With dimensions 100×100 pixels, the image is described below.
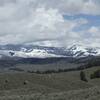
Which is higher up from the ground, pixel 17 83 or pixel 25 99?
pixel 17 83

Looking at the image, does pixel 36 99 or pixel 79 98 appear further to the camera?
pixel 36 99

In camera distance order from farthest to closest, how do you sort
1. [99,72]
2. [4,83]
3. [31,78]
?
[99,72] → [31,78] → [4,83]

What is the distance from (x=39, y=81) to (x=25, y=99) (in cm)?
5072

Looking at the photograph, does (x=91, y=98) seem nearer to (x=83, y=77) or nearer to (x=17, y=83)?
(x=17, y=83)

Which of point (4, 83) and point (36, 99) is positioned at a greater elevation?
point (4, 83)

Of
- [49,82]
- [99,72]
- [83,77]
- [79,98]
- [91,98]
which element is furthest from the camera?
[99,72]

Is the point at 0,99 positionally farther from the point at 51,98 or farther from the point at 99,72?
the point at 99,72

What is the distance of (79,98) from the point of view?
3712 centimetres

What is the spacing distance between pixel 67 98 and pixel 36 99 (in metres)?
3.77

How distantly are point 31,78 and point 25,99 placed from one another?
57183mm

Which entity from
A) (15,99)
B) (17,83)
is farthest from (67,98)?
(17,83)

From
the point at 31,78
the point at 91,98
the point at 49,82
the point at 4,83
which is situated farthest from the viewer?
the point at 31,78

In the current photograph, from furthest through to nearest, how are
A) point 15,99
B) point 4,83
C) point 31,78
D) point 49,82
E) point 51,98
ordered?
point 31,78 → point 49,82 → point 4,83 → point 15,99 → point 51,98

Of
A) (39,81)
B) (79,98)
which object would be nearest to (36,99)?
(79,98)
